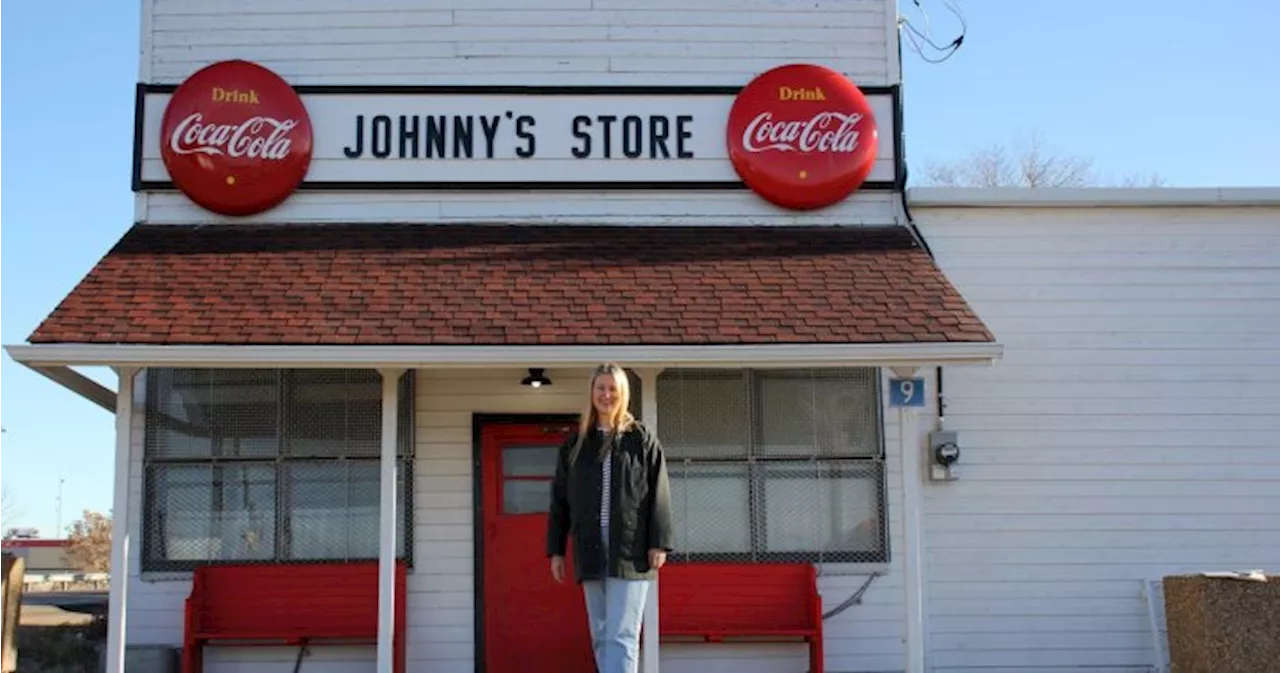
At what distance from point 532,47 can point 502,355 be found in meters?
2.79

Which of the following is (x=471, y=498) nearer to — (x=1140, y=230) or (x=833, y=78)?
(x=833, y=78)

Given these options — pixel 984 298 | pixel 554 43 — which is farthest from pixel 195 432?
pixel 984 298

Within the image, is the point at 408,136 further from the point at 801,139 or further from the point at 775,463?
the point at 775,463

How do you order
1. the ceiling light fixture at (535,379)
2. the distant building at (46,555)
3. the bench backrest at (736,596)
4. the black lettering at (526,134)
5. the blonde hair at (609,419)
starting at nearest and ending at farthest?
the blonde hair at (609,419)
the bench backrest at (736,596)
the ceiling light fixture at (535,379)
the black lettering at (526,134)
the distant building at (46,555)

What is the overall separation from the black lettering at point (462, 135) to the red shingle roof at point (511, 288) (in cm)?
53

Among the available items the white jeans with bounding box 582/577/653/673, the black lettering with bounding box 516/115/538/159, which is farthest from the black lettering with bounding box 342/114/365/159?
the white jeans with bounding box 582/577/653/673

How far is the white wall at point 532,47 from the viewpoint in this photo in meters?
9.96

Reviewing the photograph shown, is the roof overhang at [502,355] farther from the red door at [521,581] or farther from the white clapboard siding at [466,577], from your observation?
the red door at [521,581]

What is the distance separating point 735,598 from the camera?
9.34 meters

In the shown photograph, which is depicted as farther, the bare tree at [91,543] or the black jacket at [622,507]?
the bare tree at [91,543]

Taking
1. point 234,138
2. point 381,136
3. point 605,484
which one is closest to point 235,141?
point 234,138

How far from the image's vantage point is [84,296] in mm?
8672

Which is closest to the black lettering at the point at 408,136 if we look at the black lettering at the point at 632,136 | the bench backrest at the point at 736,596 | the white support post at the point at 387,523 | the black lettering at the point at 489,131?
the black lettering at the point at 489,131

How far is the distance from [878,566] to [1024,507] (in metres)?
1.06
